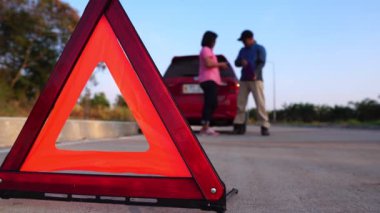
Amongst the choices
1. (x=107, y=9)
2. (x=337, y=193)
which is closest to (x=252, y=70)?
(x=337, y=193)

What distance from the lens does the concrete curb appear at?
583 cm

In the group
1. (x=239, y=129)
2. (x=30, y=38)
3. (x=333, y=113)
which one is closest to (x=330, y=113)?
(x=333, y=113)

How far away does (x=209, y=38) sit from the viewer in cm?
833

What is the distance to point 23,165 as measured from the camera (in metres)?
2.23

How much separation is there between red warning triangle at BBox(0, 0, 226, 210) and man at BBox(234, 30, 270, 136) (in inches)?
268

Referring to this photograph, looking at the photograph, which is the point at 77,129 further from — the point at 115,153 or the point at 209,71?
the point at 115,153

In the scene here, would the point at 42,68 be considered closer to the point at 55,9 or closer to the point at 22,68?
the point at 22,68

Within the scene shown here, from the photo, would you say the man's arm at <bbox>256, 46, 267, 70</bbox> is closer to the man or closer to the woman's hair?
the man

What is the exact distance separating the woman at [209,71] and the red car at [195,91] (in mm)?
829

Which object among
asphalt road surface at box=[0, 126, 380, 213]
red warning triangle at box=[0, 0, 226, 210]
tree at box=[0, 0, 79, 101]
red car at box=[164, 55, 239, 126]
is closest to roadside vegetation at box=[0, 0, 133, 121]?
tree at box=[0, 0, 79, 101]

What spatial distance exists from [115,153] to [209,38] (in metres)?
6.28

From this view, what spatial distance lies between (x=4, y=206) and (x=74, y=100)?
2.43ft

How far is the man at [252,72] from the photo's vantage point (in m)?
8.98

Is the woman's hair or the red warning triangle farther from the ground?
the woman's hair
